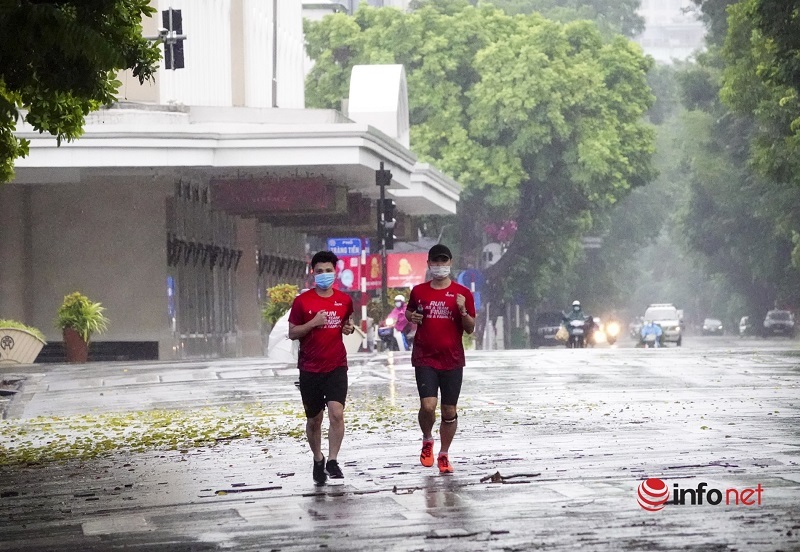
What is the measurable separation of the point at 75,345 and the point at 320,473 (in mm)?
27433

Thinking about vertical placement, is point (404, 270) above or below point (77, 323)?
above

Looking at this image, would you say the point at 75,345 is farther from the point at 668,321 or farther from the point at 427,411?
the point at 668,321

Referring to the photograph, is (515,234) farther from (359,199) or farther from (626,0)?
(626,0)

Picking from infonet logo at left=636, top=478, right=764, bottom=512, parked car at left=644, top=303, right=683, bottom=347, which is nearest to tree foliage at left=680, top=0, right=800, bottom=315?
parked car at left=644, top=303, right=683, bottom=347

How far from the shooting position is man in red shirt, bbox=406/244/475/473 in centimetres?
1333

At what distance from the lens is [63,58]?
13.8 metres

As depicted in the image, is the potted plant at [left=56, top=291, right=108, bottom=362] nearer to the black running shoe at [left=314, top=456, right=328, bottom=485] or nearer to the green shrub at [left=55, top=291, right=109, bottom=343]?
the green shrub at [left=55, top=291, right=109, bottom=343]

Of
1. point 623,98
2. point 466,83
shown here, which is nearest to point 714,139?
point 623,98

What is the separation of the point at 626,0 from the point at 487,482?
82687 millimetres

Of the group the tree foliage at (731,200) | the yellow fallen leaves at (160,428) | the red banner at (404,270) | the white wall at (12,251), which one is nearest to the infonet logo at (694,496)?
the yellow fallen leaves at (160,428)

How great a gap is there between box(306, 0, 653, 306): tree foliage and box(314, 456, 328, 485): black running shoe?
174 ft

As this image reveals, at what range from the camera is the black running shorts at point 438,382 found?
13.5 meters

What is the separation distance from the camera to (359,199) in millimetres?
53000

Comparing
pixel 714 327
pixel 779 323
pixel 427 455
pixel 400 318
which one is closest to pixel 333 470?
pixel 427 455
